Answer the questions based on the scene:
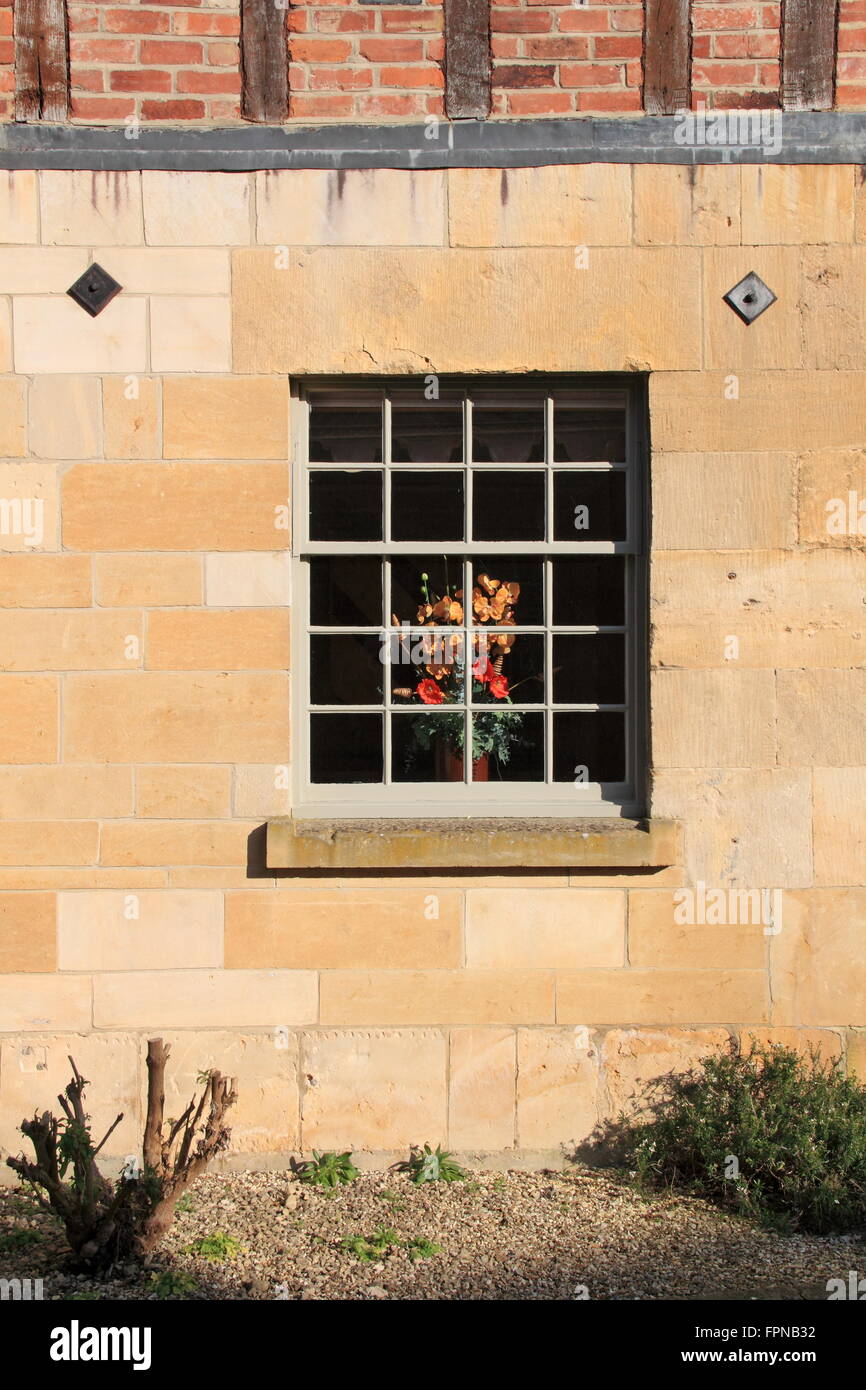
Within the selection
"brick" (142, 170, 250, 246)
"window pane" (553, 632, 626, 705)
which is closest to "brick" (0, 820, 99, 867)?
"window pane" (553, 632, 626, 705)

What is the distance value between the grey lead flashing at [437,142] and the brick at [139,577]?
1559 millimetres

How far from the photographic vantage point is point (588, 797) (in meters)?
5.04

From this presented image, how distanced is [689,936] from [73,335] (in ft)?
11.4

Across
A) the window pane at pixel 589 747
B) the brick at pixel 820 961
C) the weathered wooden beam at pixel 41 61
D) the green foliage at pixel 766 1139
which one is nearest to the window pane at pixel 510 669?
the window pane at pixel 589 747

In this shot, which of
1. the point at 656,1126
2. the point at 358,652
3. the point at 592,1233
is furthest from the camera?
the point at 358,652

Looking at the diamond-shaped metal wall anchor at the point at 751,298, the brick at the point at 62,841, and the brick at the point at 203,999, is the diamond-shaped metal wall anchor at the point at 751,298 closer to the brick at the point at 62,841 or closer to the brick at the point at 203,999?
the brick at the point at 203,999

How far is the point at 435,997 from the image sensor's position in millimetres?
4836

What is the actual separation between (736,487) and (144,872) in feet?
9.35

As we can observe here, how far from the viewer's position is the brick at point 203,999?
15.8ft

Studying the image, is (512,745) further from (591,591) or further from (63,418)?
(63,418)

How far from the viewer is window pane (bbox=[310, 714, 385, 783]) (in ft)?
16.6

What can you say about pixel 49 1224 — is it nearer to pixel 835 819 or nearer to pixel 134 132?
pixel 835 819

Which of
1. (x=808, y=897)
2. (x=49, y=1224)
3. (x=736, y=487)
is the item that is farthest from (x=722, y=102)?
(x=49, y=1224)

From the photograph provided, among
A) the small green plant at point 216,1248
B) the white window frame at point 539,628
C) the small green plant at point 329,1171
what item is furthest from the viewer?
the white window frame at point 539,628
